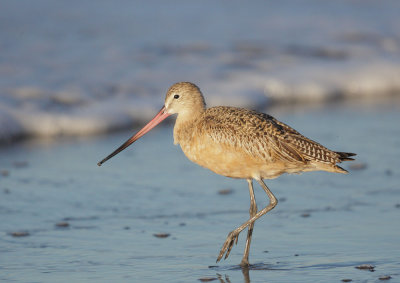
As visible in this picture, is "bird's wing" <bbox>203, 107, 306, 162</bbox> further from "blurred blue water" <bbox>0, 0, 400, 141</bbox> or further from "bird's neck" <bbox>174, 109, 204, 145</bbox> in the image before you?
"blurred blue water" <bbox>0, 0, 400, 141</bbox>

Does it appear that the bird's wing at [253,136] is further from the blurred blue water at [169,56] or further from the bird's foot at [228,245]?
the blurred blue water at [169,56]

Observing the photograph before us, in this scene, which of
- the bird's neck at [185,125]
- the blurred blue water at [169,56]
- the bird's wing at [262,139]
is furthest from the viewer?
the blurred blue water at [169,56]

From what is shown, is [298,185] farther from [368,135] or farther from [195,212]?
[368,135]

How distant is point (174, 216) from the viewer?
253 inches

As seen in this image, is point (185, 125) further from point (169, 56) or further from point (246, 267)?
point (169, 56)

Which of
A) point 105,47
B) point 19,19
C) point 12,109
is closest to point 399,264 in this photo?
point 12,109

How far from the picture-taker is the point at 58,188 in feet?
23.3

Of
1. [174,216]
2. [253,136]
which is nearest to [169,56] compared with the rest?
[174,216]

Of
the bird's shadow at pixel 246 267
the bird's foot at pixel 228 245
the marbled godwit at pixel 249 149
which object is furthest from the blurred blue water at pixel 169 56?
the bird's shadow at pixel 246 267

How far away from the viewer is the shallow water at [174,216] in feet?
17.4

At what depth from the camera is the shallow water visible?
5.30 metres

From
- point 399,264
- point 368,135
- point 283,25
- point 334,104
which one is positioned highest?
point 283,25

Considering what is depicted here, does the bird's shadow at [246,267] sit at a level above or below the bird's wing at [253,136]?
below

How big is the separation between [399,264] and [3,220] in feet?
9.61
